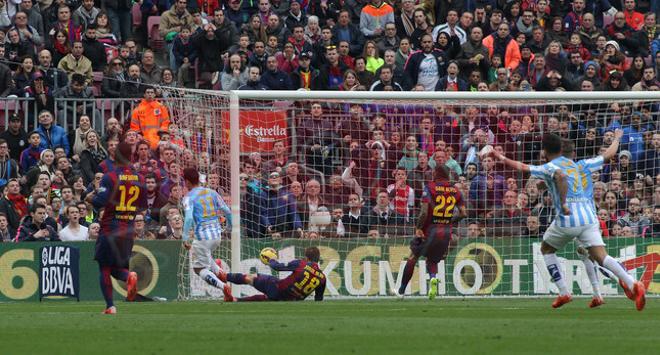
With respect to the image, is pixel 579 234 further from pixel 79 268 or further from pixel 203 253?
pixel 79 268

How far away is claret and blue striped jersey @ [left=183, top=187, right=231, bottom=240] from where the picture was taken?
19359mm

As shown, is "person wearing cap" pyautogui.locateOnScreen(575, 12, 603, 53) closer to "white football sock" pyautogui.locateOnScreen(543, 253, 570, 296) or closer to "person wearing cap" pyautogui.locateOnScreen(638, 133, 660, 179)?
"person wearing cap" pyautogui.locateOnScreen(638, 133, 660, 179)

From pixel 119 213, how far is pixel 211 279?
8.77 feet

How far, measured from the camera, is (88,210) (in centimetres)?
2411

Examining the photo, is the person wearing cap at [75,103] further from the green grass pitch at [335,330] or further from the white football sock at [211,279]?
the green grass pitch at [335,330]

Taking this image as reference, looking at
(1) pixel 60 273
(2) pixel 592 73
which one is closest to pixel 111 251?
(1) pixel 60 273

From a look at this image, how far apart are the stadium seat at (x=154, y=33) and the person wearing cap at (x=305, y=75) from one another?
11.2 ft

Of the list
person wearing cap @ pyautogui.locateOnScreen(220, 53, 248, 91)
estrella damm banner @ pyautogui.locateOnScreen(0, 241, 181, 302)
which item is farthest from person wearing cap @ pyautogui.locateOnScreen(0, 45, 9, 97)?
estrella damm banner @ pyautogui.locateOnScreen(0, 241, 181, 302)

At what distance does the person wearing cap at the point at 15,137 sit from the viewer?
2520 centimetres

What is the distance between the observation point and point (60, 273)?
22109 millimetres

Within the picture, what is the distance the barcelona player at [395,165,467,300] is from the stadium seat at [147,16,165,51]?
999 centimetres

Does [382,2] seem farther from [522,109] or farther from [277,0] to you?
[522,109]

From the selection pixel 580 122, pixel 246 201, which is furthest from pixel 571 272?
pixel 246 201

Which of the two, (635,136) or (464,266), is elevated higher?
(635,136)
